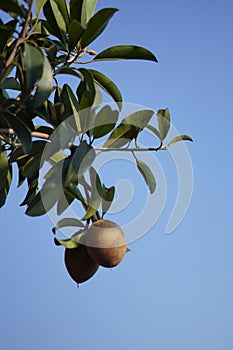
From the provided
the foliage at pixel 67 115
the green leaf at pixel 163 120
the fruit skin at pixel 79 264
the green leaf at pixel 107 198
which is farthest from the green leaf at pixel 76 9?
the fruit skin at pixel 79 264

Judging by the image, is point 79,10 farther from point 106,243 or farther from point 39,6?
point 106,243

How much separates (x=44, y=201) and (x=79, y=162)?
0.45ft

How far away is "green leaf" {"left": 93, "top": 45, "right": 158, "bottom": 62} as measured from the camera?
134 centimetres

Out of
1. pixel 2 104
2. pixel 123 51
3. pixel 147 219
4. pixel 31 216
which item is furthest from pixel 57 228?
pixel 123 51

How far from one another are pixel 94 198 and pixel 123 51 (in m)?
0.33

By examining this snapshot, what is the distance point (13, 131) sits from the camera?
1234 millimetres

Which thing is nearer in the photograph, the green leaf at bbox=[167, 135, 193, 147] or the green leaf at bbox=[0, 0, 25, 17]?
the green leaf at bbox=[0, 0, 25, 17]

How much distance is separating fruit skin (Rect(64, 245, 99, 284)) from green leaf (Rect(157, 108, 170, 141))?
1.01ft

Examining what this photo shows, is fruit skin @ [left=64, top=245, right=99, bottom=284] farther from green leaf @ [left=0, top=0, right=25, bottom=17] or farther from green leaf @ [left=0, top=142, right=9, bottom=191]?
green leaf @ [left=0, top=0, right=25, bottom=17]

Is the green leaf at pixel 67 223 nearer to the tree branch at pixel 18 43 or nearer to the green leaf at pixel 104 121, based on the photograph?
the green leaf at pixel 104 121

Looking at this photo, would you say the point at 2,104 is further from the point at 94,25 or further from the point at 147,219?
the point at 147,219

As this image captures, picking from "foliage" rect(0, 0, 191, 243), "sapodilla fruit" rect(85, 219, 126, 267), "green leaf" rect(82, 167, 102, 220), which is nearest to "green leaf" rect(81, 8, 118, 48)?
"foliage" rect(0, 0, 191, 243)

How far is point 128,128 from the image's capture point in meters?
1.38

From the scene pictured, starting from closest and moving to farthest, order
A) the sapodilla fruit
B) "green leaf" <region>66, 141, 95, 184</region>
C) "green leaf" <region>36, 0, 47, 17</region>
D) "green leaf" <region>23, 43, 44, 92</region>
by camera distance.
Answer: "green leaf" <region>23, 43, 44, 92</region>, "green leaf" <region>66, 141, 95, 184</region>, the sapodilla fruit, "green leaf" <region>36, 0, 47, 17</region>
